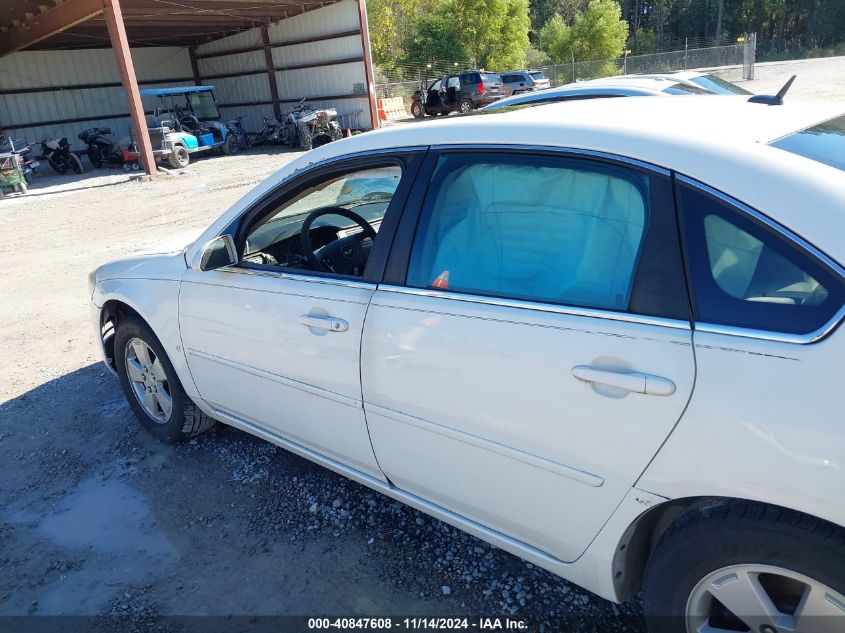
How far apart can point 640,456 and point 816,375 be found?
484 mm

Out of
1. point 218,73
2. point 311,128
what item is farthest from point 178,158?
point 218,73

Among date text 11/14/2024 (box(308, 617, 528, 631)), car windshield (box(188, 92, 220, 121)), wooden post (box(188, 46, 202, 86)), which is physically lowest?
date text 11/14/2024 (box(308, 617, 528, 631))

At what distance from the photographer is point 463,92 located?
28.7 metres

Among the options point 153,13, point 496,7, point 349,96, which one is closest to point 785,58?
point 496,7

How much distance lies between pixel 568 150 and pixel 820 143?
727 millimetres

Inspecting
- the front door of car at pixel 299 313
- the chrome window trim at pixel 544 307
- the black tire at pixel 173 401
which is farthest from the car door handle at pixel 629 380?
the black tire at pixel 173 401

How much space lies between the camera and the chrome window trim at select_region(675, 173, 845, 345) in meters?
1.50

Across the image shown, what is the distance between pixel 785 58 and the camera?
56844 mm

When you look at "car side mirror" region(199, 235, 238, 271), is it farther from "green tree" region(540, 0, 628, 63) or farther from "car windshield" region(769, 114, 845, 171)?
"green tree" region(540, 0, 628, 63)

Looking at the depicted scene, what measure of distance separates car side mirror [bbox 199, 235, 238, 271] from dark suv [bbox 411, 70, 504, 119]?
86.5 ft

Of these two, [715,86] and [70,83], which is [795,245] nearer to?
[715,86]

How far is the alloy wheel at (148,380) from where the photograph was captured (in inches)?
145

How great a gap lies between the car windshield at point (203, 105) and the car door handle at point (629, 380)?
2487 cm

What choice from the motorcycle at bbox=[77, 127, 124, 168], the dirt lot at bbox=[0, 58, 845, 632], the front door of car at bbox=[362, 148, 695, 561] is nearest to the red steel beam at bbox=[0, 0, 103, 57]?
the motorcycle at bbox=[77, 127, 124, 168]
